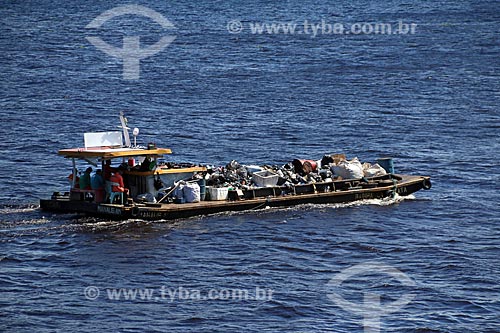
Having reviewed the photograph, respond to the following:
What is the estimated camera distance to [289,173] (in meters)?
44.6

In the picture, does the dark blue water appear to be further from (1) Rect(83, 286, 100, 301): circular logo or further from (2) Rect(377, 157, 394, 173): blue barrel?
(2) Rect(377, 157, 394, 173): blue barrel

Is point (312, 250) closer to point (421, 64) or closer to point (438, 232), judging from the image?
point (438, 232)

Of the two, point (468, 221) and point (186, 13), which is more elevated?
point (186, 13)

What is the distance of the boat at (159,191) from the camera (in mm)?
40844

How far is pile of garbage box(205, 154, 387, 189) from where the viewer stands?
1711 inches

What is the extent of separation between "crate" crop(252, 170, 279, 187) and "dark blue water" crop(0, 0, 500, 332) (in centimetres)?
127

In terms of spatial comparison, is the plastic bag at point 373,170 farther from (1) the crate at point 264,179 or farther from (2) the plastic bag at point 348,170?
(1) the crate at point 264,179

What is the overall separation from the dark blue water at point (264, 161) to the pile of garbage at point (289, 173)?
1398mm

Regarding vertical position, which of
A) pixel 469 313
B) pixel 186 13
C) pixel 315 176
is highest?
pixel 186 13

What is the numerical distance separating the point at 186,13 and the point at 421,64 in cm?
5456

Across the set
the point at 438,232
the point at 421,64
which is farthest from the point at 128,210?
the point at 421,64

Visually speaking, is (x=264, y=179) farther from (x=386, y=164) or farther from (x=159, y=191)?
(x=386, y=164)

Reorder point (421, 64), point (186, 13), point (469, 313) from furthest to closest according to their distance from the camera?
point (186, 13), point (421, 64), point (469, 313)

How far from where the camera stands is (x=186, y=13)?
138 meters
